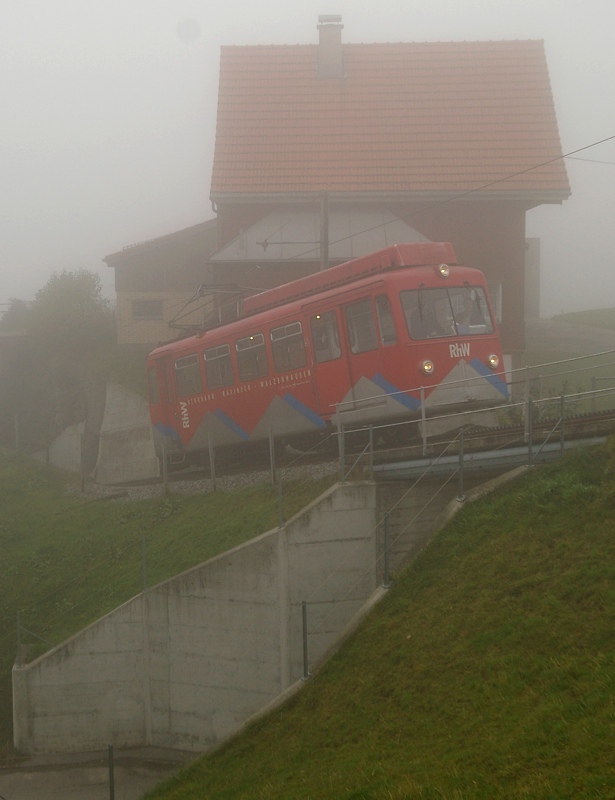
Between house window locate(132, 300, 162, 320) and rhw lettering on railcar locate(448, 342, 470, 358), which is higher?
house window locate(132, 300, 162, 320)

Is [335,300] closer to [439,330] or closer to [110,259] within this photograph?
[439,330]

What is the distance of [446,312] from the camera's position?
16344mm

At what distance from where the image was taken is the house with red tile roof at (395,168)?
95.5 feet

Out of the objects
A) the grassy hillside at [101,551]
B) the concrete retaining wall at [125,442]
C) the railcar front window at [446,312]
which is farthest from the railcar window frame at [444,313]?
the concrete retaining wall at [125,442]

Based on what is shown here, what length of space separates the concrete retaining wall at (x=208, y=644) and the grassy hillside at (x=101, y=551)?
73cm

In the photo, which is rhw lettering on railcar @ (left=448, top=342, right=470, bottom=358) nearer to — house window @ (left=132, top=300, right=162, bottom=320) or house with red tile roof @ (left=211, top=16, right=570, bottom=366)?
house with red tile roof @ (left=211, top=16, right=570, bottom=366)

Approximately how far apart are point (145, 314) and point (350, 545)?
25.9 meters

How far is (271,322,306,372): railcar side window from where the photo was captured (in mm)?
17844

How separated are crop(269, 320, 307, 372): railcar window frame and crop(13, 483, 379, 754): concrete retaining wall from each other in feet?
14.2

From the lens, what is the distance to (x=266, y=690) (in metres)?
14.0

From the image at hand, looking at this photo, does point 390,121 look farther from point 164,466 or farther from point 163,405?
point 164,466

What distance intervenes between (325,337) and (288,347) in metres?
1.13

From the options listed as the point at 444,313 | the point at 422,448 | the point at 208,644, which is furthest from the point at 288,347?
the point at 208,644

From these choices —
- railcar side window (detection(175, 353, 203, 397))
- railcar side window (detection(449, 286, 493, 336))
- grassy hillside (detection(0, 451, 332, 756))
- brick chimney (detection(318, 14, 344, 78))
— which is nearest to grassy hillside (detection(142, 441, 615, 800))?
grassy hillside (detection(0, 451, 332, 756))
